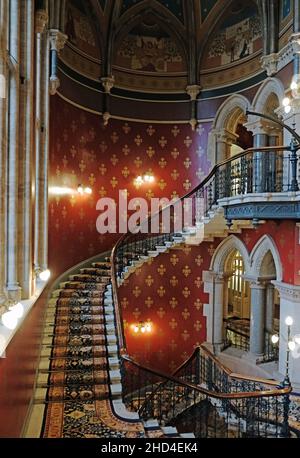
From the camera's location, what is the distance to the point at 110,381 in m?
5.47

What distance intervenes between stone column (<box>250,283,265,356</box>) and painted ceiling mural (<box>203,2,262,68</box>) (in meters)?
6.15

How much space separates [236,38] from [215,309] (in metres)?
7.52

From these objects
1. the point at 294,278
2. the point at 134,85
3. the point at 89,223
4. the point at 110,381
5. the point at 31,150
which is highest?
the point at 134,85

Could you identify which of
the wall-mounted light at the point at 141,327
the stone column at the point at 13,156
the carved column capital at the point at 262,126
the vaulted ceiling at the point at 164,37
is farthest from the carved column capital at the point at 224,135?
the stone column at the point at 13,156

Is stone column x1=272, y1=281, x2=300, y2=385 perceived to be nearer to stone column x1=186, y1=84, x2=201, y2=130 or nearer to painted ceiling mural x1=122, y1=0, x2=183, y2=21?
stone column x1=186, y1=84, x2=201, y2=130

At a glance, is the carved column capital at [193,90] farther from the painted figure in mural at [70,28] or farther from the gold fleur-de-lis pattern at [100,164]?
the painted figure in mural at [70,28]

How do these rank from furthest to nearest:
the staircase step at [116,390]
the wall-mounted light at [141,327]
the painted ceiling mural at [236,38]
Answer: the wall-mounted light at [141,327]
the painted ceiling mural at [236,38]
the staircase step at [116,390]

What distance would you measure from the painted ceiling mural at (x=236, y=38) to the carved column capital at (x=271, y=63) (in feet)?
2.96

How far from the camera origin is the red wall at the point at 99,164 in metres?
8.70

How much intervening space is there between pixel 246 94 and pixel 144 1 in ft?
12.5

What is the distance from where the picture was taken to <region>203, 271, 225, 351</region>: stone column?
1079 centimetres

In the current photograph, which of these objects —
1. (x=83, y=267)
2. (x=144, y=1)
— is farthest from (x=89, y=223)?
(x=144, y=1)

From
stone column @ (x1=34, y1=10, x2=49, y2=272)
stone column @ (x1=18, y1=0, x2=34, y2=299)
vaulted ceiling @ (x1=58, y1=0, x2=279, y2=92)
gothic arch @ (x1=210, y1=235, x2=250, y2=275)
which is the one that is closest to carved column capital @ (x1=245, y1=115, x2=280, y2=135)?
vaulted ceiling @ (x1=58, y1=0, x2=279, y2=92)
